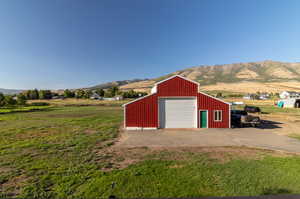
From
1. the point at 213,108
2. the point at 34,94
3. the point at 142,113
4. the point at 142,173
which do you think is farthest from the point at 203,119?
the point at 34,94

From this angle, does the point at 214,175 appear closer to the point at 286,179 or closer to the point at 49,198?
the point at 286,179

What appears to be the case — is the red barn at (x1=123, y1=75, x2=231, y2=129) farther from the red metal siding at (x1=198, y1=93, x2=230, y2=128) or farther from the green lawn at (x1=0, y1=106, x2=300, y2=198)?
the green lawn at (x1=0, y1=106, x2=300, y2=198)

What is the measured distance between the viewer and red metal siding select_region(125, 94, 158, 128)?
45.5 ft

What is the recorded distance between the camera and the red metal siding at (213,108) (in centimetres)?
1393

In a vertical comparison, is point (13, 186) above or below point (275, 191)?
below

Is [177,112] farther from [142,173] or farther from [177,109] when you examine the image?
[142,173]

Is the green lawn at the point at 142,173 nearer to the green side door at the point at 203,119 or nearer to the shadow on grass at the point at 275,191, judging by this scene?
the shadow on grass at the point at 275,191

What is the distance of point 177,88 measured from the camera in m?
14.2

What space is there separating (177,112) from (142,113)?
4.02m

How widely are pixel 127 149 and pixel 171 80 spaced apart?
9090 millimetres

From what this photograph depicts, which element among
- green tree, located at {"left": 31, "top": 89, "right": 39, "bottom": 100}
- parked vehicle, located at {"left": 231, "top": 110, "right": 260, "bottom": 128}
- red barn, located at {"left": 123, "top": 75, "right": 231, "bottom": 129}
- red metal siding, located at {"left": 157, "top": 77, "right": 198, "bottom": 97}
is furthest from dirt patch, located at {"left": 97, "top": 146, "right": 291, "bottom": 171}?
green tree, located at {"left": 31, "top": 89, "right": 39, "bottom": 100}

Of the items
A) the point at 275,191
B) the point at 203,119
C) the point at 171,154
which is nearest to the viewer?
the point at 275,191

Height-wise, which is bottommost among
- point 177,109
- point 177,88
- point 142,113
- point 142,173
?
point 142,173

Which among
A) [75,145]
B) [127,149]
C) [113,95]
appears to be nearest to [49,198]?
[127,149]
